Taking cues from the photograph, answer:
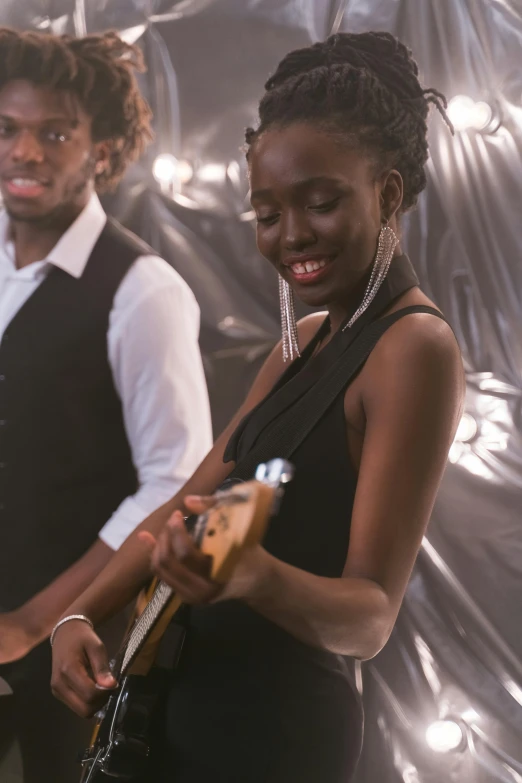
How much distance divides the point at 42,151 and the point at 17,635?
42.1 inches

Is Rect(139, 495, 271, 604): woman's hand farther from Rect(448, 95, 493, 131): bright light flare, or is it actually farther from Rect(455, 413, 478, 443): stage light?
Rect(448, 95, 493, 131): bright light flare

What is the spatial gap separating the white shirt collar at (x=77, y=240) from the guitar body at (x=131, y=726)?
3.42 feet

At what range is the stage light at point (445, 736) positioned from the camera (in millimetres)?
1830

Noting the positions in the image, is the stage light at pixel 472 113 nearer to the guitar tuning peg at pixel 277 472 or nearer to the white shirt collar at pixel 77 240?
the white shirt collar at pixel 77 240

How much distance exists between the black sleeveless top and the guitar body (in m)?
0.02

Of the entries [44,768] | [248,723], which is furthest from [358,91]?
[44,768]

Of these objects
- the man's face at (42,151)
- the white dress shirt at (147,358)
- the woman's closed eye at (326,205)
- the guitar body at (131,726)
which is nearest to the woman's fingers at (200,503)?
the guitar body at (131,726)

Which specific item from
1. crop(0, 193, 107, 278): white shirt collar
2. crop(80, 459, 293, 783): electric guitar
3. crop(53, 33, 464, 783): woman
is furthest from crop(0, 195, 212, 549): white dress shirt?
crop(80, 459, 293, 783): electric guitar

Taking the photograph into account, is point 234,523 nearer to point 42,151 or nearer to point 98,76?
point 42,151

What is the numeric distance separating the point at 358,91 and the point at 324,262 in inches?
9.5

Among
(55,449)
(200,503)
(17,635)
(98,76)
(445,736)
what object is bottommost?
(445,736)

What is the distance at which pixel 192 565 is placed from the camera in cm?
74

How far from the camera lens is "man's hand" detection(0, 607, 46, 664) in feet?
5.76

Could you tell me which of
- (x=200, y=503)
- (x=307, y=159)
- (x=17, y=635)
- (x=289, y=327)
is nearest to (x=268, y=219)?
(x=307, y=159)
